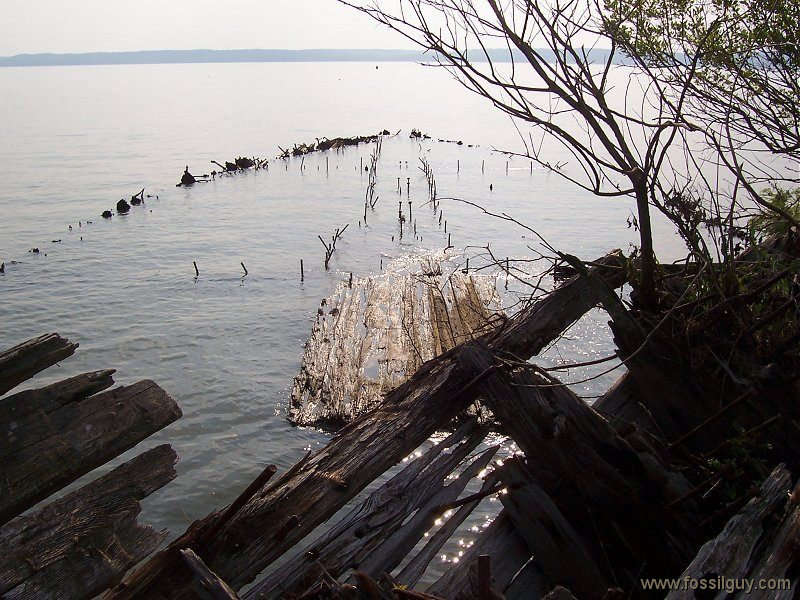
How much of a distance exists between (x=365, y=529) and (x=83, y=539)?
1.51m

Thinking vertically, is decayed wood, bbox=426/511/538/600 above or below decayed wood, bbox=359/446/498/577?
below

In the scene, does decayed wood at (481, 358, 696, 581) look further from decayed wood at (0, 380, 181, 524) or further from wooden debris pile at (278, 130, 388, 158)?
wooden debris pile at (278, 130, 388, 158)

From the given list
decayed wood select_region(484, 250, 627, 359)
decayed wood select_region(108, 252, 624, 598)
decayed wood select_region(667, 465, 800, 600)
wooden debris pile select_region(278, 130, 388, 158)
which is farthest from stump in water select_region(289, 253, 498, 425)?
wooden debris pile select_region(278, 130, 388, 158)

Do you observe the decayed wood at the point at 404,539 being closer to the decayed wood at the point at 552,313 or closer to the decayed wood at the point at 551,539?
the decayed wood at the point at 551,539

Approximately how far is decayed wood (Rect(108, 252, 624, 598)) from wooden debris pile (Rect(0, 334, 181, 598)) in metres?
0.36

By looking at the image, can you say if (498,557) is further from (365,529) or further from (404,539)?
(365,529)

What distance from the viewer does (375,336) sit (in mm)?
10594

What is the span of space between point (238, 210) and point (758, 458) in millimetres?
19963

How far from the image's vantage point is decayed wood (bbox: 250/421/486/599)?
3336 millimetres

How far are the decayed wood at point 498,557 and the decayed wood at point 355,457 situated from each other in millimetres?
75

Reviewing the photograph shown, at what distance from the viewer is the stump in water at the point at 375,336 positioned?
351 inches

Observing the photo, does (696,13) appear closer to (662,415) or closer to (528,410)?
(662,415)

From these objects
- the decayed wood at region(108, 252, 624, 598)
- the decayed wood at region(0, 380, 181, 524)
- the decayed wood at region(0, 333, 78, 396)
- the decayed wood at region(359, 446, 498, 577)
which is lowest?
the decayed wood at region(359, 446, 498, 577)


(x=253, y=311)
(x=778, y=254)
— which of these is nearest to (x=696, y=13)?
(x=778, y=254)
